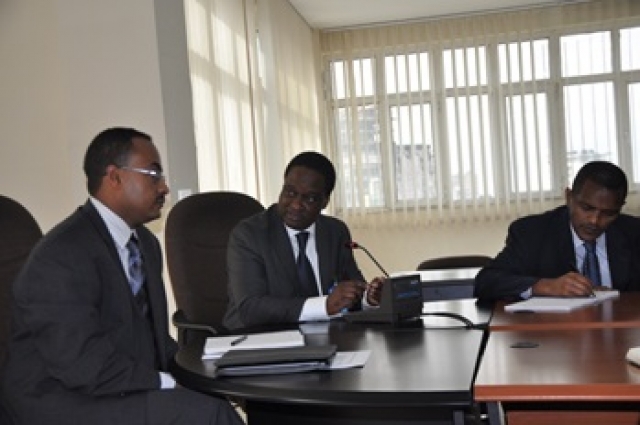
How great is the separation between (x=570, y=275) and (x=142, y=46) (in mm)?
2275

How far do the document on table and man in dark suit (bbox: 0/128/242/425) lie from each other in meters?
1.03

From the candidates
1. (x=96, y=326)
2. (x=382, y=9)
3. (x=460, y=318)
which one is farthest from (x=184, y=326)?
(x=382, y=9)

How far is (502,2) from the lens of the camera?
702 centimetres

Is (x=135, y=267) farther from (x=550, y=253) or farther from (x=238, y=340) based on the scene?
(x=550, y=253)

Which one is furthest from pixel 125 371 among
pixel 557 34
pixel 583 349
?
pixel 557 34

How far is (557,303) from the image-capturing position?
2420 millimetres

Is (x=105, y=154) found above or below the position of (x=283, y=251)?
above

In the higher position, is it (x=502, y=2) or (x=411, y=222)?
(x=502, y=2)

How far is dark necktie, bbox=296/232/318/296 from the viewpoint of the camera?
277 centimetres

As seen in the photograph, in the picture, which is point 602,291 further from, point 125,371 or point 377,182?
point 377,182

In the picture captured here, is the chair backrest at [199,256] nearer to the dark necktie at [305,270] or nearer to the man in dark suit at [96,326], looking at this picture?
the dark necktie at [305,270]

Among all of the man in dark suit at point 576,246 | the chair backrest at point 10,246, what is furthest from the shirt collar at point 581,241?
the chair backrest at point 10,246

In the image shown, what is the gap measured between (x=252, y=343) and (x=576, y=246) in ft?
4.85

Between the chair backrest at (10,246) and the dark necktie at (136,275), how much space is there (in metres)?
0.30
